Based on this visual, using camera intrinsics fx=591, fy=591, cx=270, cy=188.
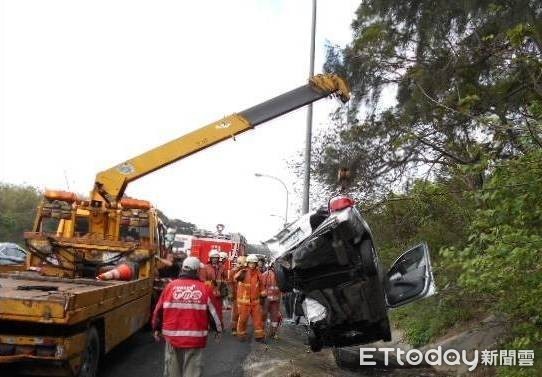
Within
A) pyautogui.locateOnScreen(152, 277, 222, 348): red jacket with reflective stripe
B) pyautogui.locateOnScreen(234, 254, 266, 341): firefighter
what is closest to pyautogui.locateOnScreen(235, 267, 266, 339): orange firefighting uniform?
pyautogui.locateOnScreen(234, 254, 266, 341): firefighter

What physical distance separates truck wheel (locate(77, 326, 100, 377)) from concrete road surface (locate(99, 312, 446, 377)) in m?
1.13

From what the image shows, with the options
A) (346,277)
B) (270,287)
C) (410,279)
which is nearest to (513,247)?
(410,279)

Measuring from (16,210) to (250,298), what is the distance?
1742 inches

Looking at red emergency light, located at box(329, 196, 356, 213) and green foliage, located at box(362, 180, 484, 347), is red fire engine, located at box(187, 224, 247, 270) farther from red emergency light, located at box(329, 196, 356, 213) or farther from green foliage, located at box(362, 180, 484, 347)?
red emergency light, located at box(329, 196, 356, 213)

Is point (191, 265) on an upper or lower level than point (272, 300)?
upper

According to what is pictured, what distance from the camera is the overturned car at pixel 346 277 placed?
598 centimetres

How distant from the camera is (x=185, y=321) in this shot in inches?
243


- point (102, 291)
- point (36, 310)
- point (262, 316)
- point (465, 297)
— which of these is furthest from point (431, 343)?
point (36, 310)

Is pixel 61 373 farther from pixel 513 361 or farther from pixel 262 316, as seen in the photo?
pixel 262 316

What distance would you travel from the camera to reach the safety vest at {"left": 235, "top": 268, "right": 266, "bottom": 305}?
11137mm

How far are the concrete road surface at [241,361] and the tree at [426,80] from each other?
340cm

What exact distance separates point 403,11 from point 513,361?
27.3 ft

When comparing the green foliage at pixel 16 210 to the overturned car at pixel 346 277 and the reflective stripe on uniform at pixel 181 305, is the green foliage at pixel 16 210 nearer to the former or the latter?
the reflective stripe on uniform at pixel 181 305

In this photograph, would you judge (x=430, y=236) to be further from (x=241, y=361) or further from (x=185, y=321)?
(x=185, y=321)
